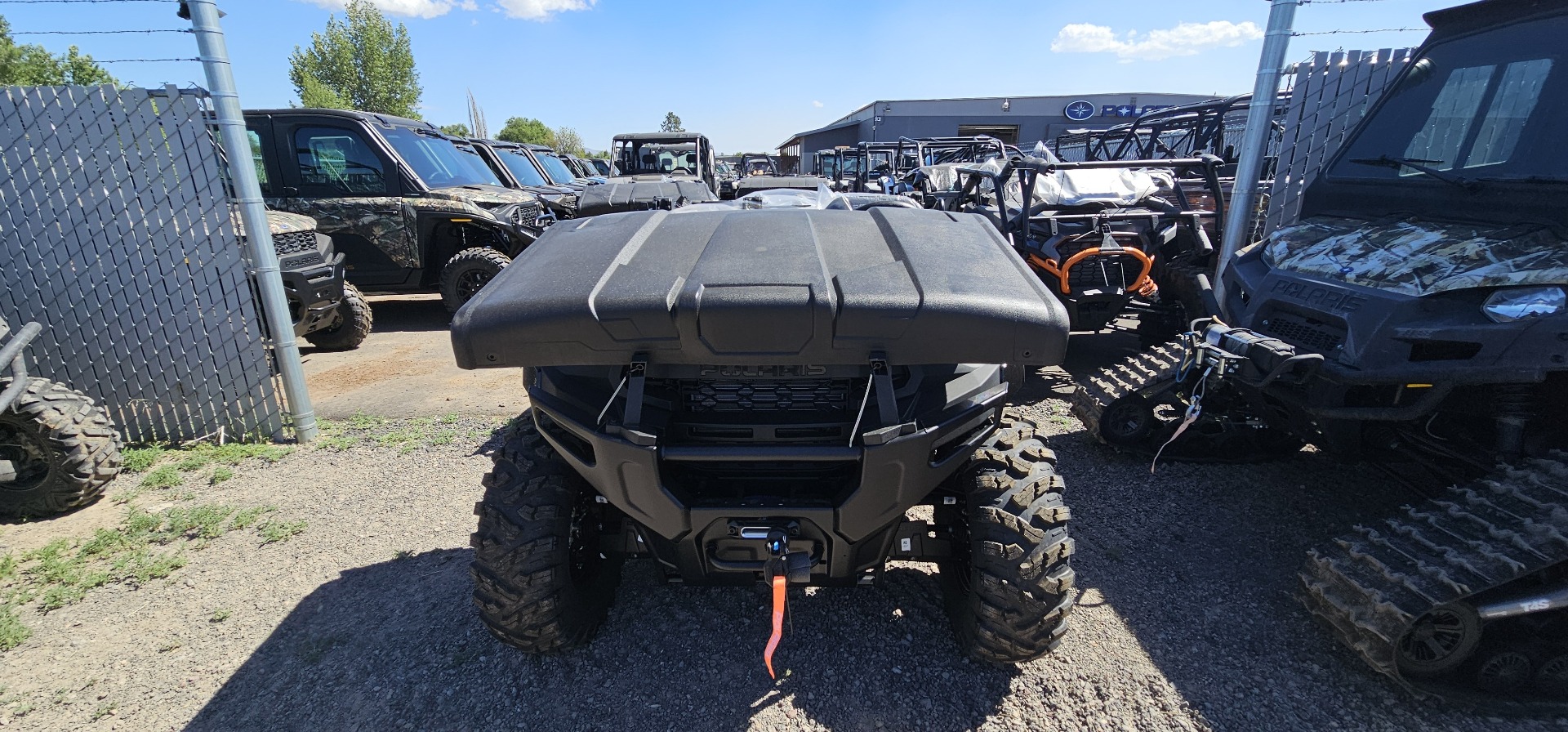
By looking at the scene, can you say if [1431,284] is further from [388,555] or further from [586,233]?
[388,555]

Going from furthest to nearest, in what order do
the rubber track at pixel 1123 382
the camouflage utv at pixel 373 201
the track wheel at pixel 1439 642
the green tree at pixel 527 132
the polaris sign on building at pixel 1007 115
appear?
the green tree at pixel 527 132, the polaris sign on building at pixel 1007 115, the camouflage utv at pixel 373 201, the rubber track at pixel 1123 382, the track wheel at pixel 1439 642

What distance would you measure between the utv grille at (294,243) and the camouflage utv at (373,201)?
178 centimetres

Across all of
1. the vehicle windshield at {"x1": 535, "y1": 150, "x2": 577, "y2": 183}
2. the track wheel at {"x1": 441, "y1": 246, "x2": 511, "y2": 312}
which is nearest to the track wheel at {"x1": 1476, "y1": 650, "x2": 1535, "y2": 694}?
the track wheel at {"x1": 441, "y1": 246, "x2": 511, "y2": 312}

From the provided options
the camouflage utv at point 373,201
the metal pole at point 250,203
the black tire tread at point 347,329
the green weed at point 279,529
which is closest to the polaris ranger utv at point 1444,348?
the green weed at point 279,529

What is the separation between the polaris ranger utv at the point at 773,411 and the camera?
5.73ft

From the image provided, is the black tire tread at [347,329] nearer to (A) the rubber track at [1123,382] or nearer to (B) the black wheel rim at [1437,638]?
(A) the rubber track at [1123,382]

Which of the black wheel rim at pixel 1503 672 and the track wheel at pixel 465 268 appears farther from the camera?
the track wheel at pixel 465 268

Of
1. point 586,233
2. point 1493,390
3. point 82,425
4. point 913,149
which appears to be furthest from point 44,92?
point 913,149

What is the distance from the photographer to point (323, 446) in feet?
14.9

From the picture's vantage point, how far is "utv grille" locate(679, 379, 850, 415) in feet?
6.88

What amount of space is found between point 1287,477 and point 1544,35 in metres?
2.38

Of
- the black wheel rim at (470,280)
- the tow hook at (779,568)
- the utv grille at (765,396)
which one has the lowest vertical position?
the tow hook at (779,568)

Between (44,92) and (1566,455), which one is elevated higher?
(44,92)

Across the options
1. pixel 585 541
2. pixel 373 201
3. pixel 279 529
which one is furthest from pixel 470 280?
pixel 585 541
